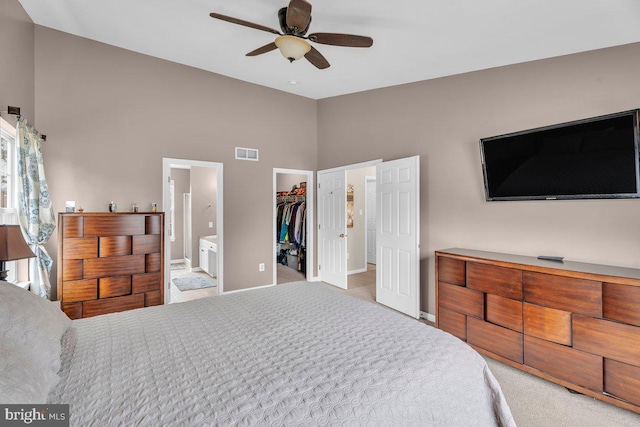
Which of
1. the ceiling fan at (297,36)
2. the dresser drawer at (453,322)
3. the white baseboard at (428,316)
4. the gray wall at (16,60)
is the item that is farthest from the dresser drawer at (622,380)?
the gray wall at (16,60)

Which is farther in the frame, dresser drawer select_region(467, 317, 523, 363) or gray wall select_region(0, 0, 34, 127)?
dresser drawer select_region(467, 317, 523, 363)

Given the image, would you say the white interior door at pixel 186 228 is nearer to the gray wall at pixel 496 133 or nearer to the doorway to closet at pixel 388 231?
the doorway to closet at pixel 388 231

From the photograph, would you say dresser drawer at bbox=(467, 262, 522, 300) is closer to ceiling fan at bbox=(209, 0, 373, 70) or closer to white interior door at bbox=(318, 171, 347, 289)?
ceiling fan at bbox=(209, 0, 373, 70)

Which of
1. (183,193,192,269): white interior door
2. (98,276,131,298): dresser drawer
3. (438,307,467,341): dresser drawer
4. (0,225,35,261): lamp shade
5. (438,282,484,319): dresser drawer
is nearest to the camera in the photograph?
(0,225,35,261): lamp shade

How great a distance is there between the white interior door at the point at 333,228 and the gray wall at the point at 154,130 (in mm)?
590

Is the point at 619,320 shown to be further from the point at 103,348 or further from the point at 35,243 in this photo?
the point at 35,243

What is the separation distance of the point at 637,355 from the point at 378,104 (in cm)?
349

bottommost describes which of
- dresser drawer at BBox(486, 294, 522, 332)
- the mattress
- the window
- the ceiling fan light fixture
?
dresser drawer at BBox(486, 294, 522, 332)

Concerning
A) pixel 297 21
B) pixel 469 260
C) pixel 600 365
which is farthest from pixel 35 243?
pixel 600 365

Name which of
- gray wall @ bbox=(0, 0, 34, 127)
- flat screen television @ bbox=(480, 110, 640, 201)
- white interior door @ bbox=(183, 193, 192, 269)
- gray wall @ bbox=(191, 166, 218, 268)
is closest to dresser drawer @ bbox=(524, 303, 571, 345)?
flat screen television @ bbox=(480, 110, 640, 201)

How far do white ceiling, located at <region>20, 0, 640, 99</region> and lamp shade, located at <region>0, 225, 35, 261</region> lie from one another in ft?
6.66

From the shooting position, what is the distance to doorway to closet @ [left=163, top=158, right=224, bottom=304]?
4.48m

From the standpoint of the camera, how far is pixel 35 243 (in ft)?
8.20

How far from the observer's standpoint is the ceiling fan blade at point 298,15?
1926 millimetres
